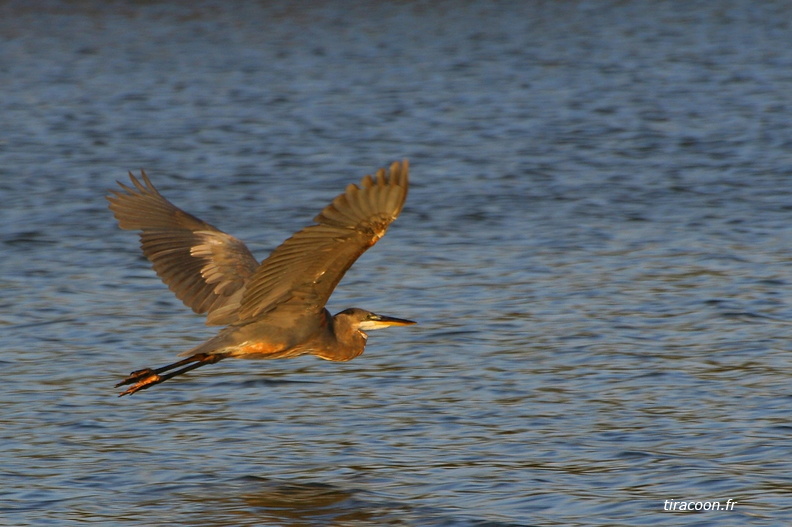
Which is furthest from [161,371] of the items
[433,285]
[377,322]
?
[433,285]

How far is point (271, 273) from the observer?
6.60 metres

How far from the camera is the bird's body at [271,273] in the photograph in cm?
596

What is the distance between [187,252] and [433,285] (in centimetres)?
277

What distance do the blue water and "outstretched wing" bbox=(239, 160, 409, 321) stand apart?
84 centimetres

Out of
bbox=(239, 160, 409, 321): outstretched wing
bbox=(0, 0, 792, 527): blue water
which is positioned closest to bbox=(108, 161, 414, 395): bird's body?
bbox=(239, 160, 409, 321): outstretched wing

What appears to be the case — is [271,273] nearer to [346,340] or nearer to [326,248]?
[326,248]

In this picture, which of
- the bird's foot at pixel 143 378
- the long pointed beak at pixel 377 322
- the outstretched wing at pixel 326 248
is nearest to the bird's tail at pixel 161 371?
the bird's foot at pixel 143 378

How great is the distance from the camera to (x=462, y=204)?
12.8m

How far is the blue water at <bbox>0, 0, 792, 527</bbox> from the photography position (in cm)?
685

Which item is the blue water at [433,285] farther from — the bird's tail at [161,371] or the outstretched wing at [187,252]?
the outstretched wing at [187,252]

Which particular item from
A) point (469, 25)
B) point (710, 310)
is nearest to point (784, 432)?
point (710, 310)

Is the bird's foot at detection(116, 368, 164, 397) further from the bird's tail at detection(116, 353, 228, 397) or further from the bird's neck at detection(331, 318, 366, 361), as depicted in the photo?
the bird's neck at detection(331, 318, 366, 361)

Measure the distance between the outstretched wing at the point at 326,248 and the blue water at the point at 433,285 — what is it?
84 cm

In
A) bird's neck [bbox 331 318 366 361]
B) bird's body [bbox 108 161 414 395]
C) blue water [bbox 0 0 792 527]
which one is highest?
bird's body [bbox 108 161 414 395]
